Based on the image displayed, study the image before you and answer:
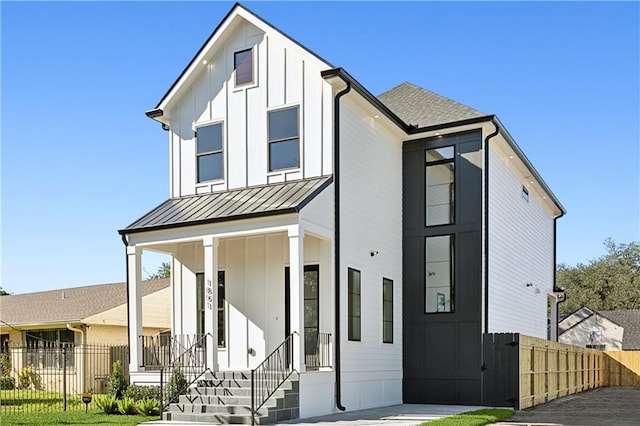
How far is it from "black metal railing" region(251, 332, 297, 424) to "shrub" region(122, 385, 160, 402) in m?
2.44

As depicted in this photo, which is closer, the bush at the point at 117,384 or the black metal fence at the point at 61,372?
the bush at the point at 117,384

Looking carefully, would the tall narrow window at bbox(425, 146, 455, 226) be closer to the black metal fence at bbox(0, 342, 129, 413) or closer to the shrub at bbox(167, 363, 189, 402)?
the shrub at bbox(167, 363, 189, 402)

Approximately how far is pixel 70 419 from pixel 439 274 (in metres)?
9.42

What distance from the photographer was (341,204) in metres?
15.0

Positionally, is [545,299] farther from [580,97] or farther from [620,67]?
[620,67]

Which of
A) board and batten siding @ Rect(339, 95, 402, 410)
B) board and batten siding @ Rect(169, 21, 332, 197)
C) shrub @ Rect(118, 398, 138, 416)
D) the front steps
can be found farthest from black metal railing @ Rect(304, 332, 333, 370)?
shrub @ Rect(118, 398, 138, 416)

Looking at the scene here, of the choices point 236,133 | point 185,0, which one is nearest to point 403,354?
point 236,133

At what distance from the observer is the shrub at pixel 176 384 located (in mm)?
13784

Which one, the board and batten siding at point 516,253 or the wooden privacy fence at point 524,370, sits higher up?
the board and batten siding at point 516,253

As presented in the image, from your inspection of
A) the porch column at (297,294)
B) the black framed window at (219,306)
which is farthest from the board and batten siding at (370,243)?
the black framed window at (219,306)

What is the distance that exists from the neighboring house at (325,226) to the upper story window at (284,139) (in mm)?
32

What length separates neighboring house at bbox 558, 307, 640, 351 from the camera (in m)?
48.0

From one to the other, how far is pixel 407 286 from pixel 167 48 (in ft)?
27.6

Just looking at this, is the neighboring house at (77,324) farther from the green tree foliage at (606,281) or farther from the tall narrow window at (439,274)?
the green tree foliage at (606,281)
